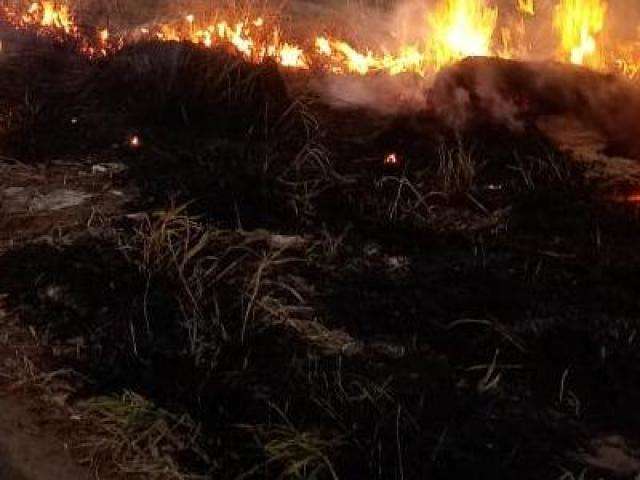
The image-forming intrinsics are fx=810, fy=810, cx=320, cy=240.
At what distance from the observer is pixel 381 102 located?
816cm

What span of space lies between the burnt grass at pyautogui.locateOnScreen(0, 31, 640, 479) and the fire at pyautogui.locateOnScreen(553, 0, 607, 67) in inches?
85.3

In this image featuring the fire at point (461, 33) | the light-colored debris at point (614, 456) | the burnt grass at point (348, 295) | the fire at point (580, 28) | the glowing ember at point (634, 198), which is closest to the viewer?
the light-colored debris at point (614, 456)

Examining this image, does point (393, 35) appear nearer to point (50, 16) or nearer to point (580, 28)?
point (580, 28)

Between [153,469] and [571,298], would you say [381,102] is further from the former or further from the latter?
[153,469]

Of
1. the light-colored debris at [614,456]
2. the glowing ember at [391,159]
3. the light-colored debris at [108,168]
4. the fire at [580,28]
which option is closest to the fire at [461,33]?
the fire at [580,28]

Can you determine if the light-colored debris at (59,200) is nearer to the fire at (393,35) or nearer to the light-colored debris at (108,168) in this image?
the light-colored debris at (108,168)

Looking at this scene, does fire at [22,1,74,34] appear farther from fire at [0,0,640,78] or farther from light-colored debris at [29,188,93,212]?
light-colored debris at [29,188,93,212]

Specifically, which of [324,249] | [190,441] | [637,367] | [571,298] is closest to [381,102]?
[324,249]

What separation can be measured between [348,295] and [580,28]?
5153mm

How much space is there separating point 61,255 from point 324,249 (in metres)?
1.69

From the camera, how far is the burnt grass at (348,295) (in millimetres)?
3615

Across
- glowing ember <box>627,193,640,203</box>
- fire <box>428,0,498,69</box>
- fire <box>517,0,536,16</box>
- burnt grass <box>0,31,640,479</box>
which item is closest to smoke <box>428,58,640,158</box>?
burnt grass <box>0,31,640,479</box>

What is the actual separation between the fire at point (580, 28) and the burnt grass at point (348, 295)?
2166 millimetres

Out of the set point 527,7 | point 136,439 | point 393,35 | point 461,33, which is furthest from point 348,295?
point 527,7
